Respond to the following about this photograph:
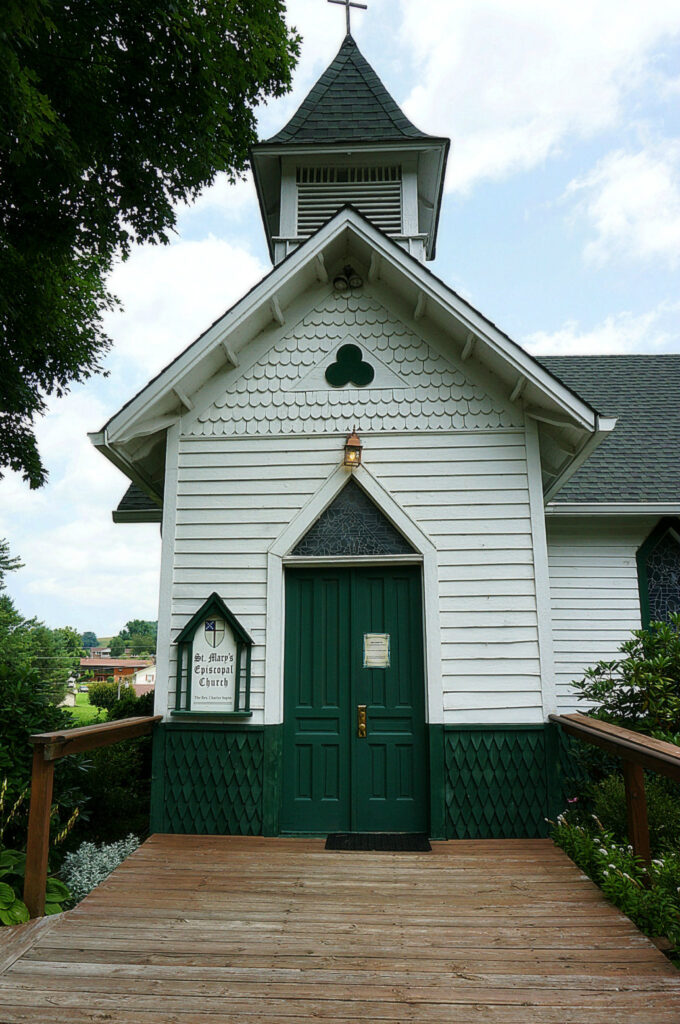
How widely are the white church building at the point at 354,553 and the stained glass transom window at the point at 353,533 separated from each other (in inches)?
0.7

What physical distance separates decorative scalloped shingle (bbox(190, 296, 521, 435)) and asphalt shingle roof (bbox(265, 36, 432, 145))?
3.17 meters

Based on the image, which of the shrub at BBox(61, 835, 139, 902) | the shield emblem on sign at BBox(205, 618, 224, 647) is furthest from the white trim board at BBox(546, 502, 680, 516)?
the shrub at BBox(61, 835, 139, 902)

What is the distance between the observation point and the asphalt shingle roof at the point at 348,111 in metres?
8.07

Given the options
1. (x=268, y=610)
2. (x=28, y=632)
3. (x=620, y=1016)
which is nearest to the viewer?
(x=620, y=1016)

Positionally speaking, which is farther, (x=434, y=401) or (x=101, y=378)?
(x=101, y=378)

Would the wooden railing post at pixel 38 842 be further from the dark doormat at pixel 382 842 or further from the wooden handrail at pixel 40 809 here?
the dark doormat at pixel 382 842

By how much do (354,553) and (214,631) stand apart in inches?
54.9

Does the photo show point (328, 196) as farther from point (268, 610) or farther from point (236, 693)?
point (236, 693)

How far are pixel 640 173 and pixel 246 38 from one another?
1105cm

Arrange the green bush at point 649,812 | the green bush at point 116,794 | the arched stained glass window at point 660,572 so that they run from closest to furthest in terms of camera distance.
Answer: the green bush at point 649,812, the green bush at point 116,794, the arched stained glass window at point 660,572

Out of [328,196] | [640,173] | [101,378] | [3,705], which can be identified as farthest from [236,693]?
[640,173]

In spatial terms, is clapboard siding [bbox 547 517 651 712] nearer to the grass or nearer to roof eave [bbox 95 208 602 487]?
roof eave [bbox 95 208 602 487]

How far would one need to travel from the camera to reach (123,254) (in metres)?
10.1

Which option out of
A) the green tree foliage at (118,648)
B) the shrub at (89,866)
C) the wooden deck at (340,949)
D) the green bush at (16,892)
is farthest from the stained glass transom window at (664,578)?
the green tree foliage at (118,648)
